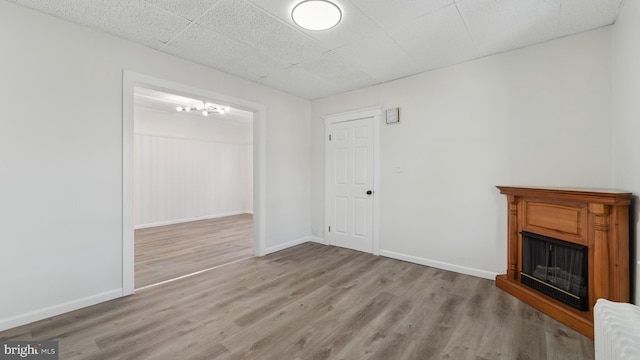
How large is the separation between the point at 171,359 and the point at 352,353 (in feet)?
3.98

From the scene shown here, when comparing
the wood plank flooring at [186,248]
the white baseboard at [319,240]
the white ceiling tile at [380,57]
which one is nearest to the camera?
the white ceiling tile at [380,57]

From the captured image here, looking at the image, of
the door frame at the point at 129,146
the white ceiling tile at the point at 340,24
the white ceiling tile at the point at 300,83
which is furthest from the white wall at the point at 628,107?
the door frame at the point at 129,146

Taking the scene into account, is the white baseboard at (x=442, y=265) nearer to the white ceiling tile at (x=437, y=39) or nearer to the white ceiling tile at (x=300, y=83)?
the white ceiling tile at (x=437, y=39)

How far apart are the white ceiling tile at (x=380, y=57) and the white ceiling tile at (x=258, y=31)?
0.37 meters

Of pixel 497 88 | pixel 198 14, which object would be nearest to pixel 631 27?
pixel 497 88

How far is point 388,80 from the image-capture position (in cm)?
374

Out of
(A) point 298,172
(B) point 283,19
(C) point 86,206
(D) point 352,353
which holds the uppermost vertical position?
(B) point 283,19

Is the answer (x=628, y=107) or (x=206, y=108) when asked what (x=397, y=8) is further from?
(x=206, y=108)

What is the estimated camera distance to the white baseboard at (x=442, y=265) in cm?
299

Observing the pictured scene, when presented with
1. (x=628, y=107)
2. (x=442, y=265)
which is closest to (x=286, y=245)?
(x=442, y=265)

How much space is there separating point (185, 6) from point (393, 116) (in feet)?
9.09

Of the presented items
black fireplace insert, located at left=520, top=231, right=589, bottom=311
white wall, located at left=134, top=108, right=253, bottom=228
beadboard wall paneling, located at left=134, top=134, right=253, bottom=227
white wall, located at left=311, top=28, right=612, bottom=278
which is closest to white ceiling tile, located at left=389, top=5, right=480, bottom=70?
white wall, located at left=311, top=28, right=612, bottom=278

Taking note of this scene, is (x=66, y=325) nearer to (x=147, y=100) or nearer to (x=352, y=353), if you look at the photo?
(x=352, y=353)

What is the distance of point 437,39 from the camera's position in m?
2.61
